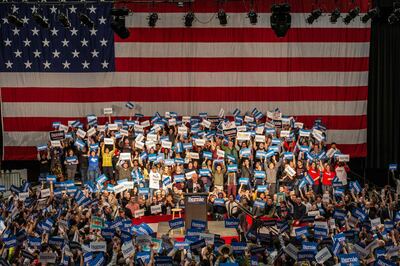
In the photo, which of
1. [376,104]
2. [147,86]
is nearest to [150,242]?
[147,86]

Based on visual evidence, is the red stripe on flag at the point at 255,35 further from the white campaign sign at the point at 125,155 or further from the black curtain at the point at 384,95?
the white campaign sign at the point at 125,155

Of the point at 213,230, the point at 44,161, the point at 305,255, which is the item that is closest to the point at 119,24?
the point at 44,161

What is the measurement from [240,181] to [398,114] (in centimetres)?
824

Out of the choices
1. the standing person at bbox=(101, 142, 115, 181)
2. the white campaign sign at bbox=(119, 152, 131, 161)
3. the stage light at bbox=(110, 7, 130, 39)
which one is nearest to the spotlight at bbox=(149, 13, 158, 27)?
the stage light at bbox=(110, 7, 130, 39)

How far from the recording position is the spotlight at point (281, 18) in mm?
20875

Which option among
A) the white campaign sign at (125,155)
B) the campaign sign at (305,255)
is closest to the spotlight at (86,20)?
the white campaign sign at (125,155)

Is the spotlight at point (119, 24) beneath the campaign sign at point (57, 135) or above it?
above

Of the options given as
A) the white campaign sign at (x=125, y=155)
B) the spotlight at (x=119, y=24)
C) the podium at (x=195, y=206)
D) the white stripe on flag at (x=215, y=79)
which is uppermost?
the spotlight at (x=119, y=24)

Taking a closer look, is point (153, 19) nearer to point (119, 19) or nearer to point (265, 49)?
point (119, 19)

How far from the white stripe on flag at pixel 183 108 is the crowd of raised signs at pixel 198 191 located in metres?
0.40

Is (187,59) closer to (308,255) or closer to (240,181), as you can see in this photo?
(240,181)

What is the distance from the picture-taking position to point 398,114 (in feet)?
90.7

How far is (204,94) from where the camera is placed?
1076 inches

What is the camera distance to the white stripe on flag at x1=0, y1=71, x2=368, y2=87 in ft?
88.7
